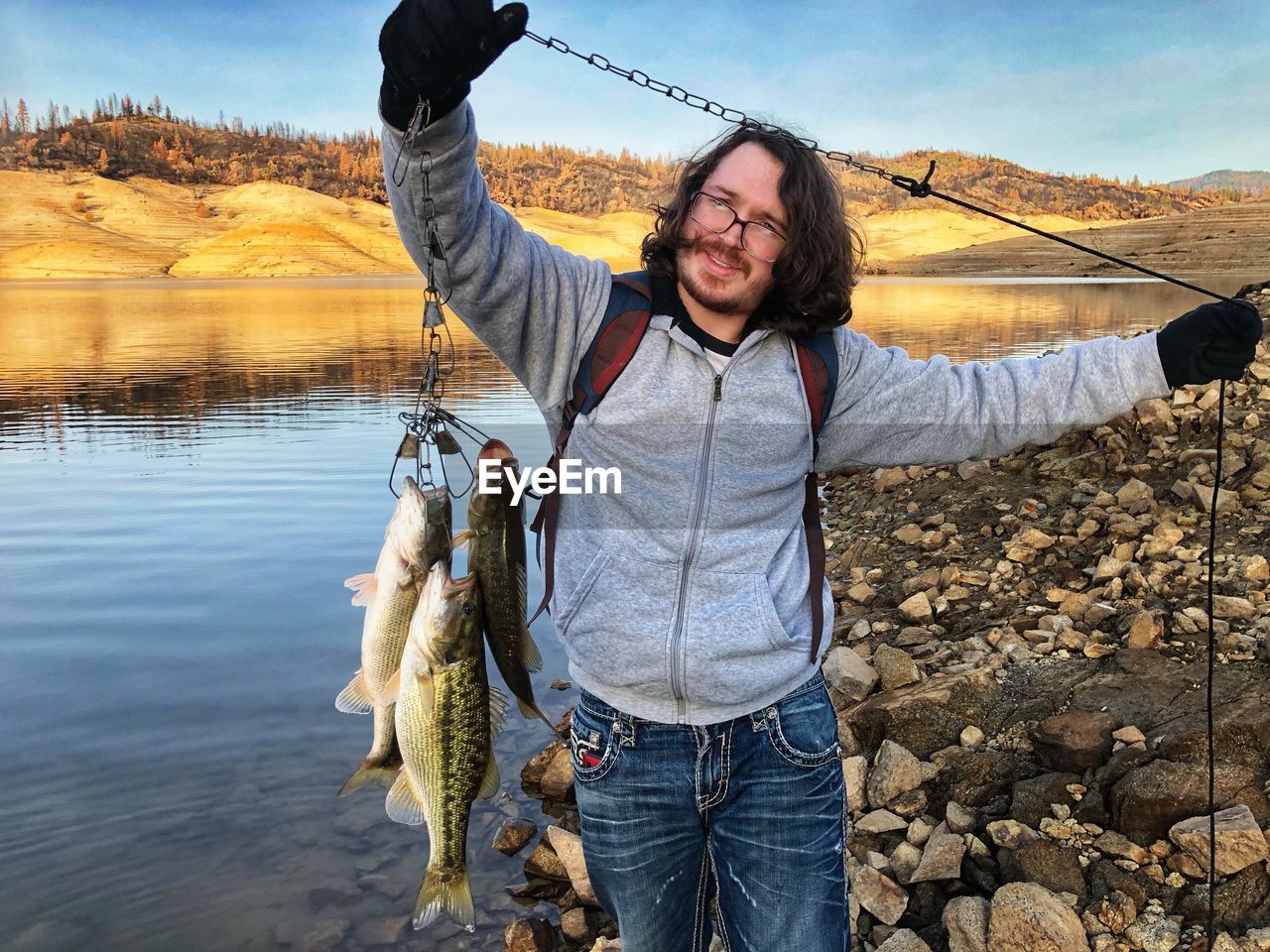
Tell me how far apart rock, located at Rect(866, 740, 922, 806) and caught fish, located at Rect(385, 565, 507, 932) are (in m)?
2.21

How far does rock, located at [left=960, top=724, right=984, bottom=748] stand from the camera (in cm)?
449

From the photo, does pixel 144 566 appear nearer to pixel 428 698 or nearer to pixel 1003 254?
pixel 428 698

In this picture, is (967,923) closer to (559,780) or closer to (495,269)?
(559,780)

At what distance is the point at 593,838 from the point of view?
9.05 feet

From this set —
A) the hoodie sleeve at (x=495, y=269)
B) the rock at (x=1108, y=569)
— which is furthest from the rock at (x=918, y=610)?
the hoodie sleeve at (x=495, y=269)

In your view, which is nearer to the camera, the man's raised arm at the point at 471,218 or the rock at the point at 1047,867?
the man's raised arm at the point at 471,218

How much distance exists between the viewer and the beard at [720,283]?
2762mm

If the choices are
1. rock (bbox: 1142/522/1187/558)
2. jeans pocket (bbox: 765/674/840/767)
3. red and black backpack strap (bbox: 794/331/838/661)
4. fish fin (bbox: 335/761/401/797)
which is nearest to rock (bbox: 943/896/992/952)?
jeans pocket (bbox: 765/674/840/767)

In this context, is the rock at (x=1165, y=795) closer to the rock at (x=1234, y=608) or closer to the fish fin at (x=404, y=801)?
the rock at (x=1234, y=608)

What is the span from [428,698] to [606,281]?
1.39 meters

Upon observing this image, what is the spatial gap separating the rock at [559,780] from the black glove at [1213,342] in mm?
3759

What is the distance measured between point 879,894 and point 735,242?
280cm

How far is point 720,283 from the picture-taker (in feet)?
9.07

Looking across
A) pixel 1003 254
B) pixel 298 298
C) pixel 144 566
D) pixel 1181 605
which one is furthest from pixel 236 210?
pixel 1181 605
